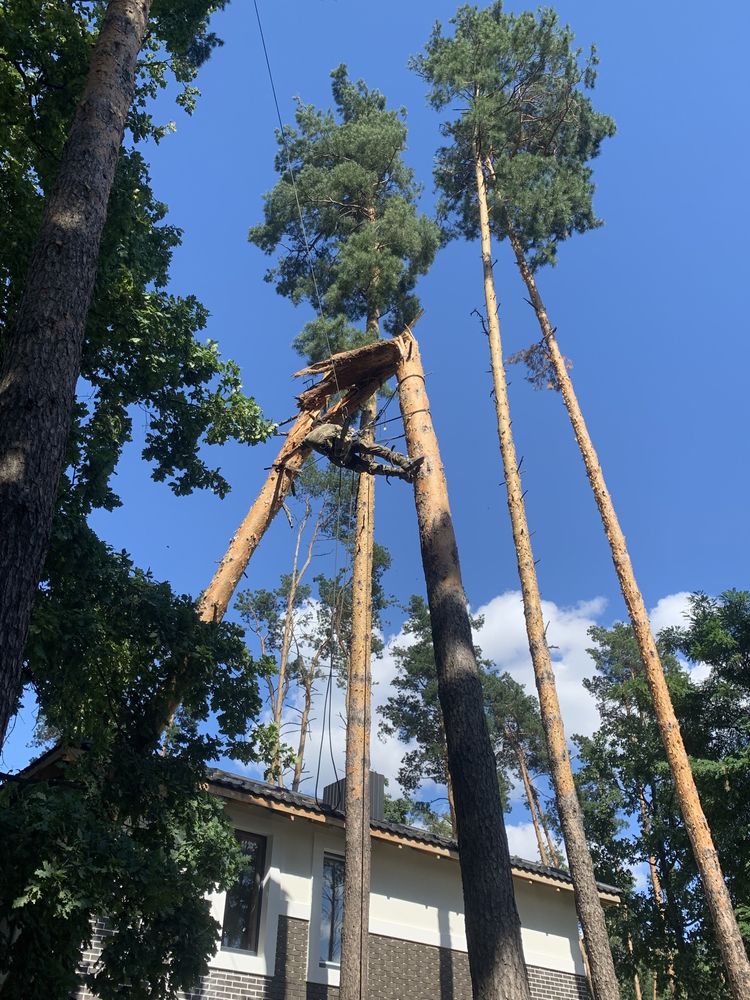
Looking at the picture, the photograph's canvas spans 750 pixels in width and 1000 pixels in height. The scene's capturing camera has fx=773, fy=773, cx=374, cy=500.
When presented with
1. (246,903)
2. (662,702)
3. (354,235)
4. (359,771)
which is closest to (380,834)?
(359,771)

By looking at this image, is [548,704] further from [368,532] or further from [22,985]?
[22,985]

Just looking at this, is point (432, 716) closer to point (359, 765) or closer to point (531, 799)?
point (531, 799)

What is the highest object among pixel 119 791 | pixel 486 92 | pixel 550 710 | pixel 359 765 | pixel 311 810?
pixel 486 92

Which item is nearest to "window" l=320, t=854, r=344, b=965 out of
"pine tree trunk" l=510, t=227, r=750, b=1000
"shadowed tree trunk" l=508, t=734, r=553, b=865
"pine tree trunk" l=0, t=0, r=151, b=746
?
"pine tree trunk" l=510, t=227, r=750, b=1000

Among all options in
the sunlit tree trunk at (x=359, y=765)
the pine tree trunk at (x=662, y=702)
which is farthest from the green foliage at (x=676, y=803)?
the sunlit tree trunk at (x=359, y=765)

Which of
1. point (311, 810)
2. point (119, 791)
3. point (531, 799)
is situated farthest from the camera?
point (531, 799)

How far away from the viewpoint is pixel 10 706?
336 centimetres

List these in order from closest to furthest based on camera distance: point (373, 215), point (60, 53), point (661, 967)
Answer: point (60, 53) < point (661, 967) < point (373, 215)

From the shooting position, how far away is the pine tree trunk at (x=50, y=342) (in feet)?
11.5

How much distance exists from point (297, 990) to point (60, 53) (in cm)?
1020

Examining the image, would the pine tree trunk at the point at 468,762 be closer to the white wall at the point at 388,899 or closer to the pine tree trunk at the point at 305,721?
the white wall at the point at 388,899

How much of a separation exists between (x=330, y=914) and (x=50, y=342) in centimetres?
864

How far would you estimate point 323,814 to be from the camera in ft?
33.0

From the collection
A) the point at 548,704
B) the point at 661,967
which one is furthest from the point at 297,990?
the point at 661,967
